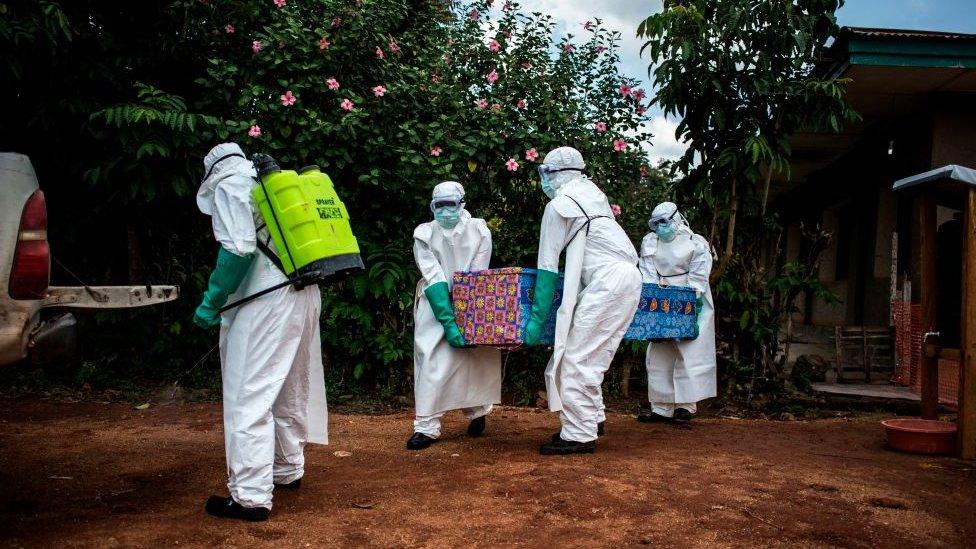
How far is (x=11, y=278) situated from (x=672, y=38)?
19.2 feet

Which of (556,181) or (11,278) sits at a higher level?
(556,181)

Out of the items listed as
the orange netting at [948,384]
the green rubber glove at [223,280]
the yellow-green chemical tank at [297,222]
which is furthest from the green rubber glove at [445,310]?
the orange netting at [948,384]

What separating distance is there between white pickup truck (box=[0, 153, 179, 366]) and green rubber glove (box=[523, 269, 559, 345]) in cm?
249

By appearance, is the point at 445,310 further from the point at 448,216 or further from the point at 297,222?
the point at 297,222

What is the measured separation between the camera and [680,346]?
6.64 m

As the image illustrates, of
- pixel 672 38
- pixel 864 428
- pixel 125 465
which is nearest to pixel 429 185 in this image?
pixel 672 38

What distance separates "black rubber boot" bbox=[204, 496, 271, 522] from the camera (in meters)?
3.63

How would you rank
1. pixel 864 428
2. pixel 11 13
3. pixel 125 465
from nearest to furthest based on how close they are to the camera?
1. pixel 125 465
2. pixel 11 13
3. pixel 864 428

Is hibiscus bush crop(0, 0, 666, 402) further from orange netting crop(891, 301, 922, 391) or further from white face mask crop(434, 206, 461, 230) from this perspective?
orange netting crop(891, 301, 922, 391)

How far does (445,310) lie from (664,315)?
167 centimetres

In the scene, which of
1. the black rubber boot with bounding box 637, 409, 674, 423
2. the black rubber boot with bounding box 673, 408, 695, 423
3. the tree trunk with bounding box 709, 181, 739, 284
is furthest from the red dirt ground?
the tree trunk with bounding box 709, 181, 739, 284

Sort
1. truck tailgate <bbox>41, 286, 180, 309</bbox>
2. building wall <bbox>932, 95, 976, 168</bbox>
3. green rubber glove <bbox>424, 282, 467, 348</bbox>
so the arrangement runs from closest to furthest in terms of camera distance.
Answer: truck tailgate <bbox>41, 286, 180, 309</bbox>, green rubber glove <bbox>424, 282, 467, 348</bbox>, building wall <bbox>932, 95, 976, 168</bbox>

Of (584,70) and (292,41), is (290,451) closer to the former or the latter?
(292,41)

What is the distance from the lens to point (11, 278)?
328 centimetres
